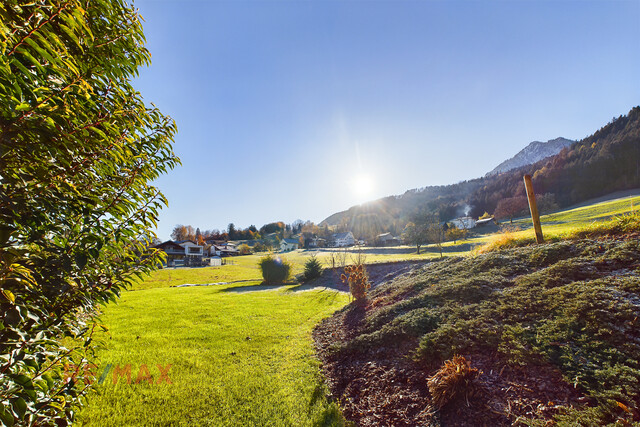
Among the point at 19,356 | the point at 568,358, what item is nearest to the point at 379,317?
the point at 568,358

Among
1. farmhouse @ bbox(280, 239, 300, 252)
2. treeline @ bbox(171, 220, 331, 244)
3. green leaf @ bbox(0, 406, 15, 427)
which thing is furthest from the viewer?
treeline @ bbox(171, 220, 331, 244)

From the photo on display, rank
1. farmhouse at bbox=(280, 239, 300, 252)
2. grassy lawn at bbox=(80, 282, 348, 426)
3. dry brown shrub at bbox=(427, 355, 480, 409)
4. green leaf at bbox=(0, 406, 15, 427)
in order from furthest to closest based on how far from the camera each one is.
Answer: farmhouse at bbox=(280, 239, 300, 252) < grassy lawn at bbox=(80, 282, 348, 426) < dry brown shrub at bbox=(427, 355, 480, 409) < green leaf at bbox=(0, 406, 15, 427)

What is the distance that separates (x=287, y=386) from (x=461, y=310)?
4.10 meters

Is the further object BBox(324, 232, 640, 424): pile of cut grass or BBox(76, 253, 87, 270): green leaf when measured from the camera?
BBox(324, 232, 640, 424): pile of cut grass

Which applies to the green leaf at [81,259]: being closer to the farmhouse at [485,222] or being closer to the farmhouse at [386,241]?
the farmhouse at [386,241]

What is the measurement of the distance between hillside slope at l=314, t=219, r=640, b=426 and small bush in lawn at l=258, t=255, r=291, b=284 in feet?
63.1

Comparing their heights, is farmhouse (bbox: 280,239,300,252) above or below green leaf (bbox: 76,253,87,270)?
below

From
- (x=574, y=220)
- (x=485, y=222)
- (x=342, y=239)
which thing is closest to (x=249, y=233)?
(x=342, y=239)

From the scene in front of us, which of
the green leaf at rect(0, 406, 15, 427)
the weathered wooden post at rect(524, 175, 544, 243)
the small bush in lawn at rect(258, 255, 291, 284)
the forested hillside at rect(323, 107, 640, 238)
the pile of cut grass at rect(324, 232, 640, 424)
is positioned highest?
the forested hillside at rect(323, 107, 640, 238)

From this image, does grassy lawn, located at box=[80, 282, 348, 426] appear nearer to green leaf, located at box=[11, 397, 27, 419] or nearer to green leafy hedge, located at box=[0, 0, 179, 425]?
green leafy hedge, located at box=[0, 0, 179, 425]

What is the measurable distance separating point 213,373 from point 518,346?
573 cm

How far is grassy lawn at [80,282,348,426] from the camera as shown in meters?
3.88

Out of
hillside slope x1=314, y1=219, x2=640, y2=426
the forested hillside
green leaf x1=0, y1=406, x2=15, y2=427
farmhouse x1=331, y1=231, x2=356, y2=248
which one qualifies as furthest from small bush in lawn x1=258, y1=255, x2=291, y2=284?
farmhouse x1=331, y1=231, x2=356, y2=248

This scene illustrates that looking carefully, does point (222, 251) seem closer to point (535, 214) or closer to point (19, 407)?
point (535, 214)
